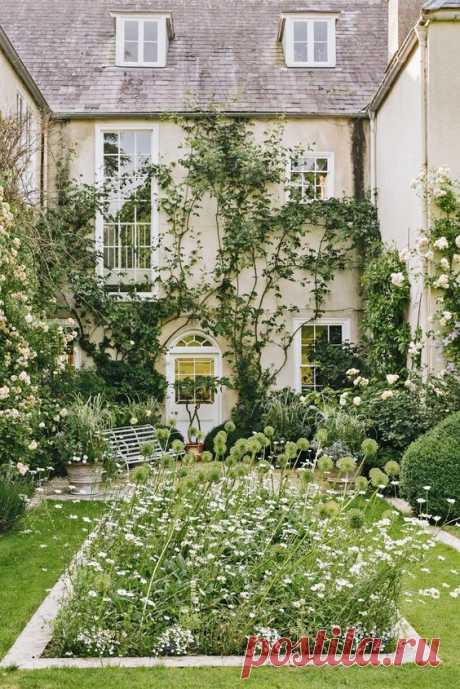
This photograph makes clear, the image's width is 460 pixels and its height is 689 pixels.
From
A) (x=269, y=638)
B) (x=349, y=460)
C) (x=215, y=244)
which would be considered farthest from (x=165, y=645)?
(x=215, y=244)

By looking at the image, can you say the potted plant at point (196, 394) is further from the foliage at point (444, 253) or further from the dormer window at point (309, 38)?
the dormer window at point (309, 38)

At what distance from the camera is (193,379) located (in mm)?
14328

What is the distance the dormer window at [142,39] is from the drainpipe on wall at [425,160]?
6062mm

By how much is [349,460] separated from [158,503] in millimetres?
1658

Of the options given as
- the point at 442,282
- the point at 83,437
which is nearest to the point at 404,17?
the point at 442,282

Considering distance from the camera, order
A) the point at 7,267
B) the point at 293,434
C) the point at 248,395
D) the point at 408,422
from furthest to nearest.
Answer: the point at 248,395 < the point at 293,434 < the point at 408,422 < the point at 7,267

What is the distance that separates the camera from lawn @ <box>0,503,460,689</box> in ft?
13.2

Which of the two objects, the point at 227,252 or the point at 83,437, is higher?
the point at 227,252

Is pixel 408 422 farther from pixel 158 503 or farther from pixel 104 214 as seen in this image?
pixel 104 214

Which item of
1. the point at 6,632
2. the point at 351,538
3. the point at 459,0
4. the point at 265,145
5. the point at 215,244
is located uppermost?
the point at 459,0

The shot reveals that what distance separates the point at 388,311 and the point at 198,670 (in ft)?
29.1

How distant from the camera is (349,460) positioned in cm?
Answer: 466

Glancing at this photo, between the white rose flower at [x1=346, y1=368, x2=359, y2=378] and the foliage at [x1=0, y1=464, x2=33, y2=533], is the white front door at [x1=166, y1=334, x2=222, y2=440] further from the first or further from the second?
the foliage at [x1=0, y1=464, x2=33, y2=533]

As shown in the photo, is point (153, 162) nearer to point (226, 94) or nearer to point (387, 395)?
point (226, 94)
